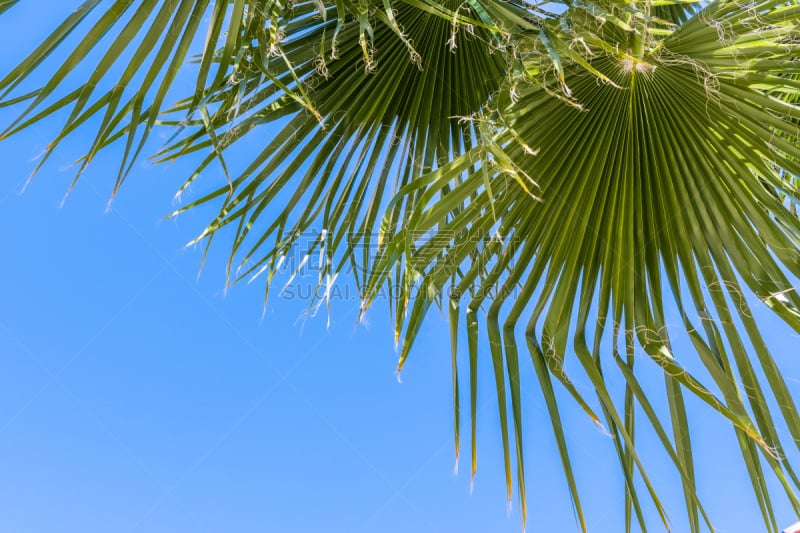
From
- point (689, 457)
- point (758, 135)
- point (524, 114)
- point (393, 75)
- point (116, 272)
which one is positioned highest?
point (116, 272)

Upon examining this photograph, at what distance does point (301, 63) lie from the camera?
1274 millimetres

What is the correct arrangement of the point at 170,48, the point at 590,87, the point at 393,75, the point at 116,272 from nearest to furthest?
the point at 170,48 < the point at 590,87 < the point at 393,75 < the point at 116,272

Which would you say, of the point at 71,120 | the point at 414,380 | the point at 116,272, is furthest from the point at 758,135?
the point at 116,272

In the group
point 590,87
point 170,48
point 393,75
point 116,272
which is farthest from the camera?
point 116,272

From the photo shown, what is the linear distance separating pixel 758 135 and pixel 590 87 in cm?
26

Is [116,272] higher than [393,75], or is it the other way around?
[116,272]

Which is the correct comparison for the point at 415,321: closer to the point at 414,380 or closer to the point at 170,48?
the point at 170,48

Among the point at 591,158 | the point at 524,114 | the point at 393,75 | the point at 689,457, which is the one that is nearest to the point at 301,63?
the point at 393,75

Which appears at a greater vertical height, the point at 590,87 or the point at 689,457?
the point at 590,87

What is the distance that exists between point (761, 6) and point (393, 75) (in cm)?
64

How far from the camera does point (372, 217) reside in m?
1.35

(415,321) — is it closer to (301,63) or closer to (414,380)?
(301,63)

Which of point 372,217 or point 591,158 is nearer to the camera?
point 591,158

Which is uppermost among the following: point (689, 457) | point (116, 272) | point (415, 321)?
point (116, 272)
